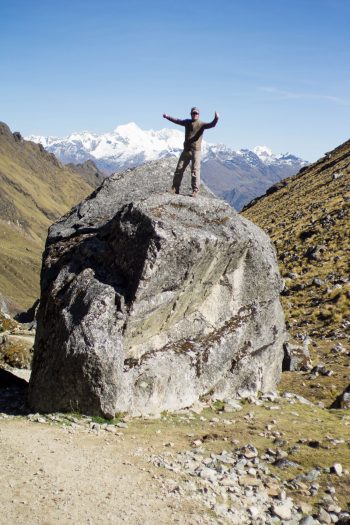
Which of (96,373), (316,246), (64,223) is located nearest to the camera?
(96,373)

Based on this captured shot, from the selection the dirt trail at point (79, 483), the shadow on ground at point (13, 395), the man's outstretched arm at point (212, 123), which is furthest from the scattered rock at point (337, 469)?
the man's outstretched arm at point (212, 123)

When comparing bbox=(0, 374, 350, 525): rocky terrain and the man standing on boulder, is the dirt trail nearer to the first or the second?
bbox=(0, 374, 350, 525): rocky terrain

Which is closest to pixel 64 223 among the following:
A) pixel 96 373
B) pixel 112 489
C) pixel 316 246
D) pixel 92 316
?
pixel 92 316

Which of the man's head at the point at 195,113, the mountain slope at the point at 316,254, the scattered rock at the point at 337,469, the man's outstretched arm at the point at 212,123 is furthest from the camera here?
the mountain slope at the point at 316,254

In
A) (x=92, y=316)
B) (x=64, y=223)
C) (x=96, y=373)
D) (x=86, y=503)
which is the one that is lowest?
(x=86, y=503)

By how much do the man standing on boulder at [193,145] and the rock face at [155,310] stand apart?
1.62 metres

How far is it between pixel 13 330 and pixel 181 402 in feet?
64.0

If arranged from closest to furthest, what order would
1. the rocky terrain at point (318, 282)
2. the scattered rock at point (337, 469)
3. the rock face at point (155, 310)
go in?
the scattered rock at point (337, 469) < the rock face at point (155, 310) < the rocky terrain at point (318, 282)

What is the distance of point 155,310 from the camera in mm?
20688

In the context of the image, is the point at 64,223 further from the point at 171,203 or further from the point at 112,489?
the point at 112,489

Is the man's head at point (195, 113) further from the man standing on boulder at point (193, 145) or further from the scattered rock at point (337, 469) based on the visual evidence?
the scattered rock at point (337, 469)

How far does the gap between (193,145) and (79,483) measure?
16133 mm

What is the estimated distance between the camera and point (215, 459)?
16.6 metres

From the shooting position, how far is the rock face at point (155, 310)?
19.3 meters
